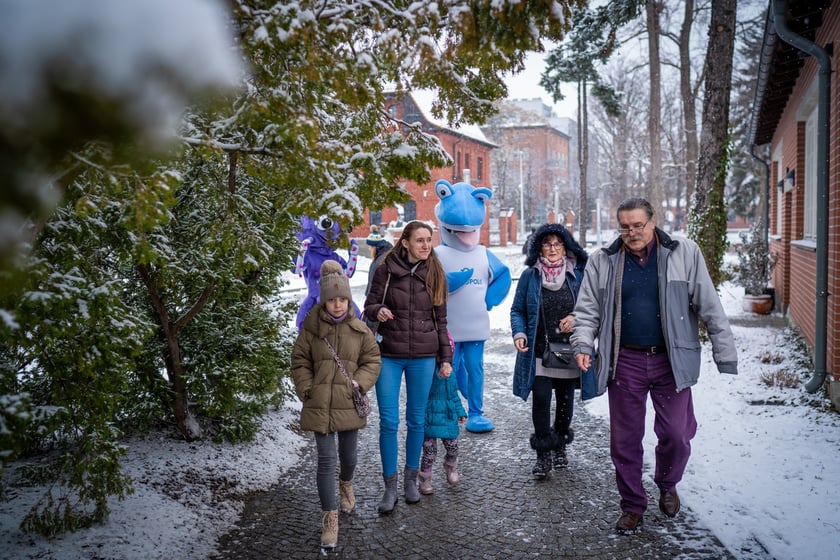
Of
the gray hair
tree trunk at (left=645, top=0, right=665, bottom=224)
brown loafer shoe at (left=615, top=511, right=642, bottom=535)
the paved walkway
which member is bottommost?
the paved walkway

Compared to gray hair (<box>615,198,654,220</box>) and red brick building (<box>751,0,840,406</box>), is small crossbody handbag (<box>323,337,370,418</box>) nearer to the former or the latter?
gray hair (<box>615,198,654,220</box>)

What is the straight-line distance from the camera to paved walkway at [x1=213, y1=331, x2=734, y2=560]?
3719 mm

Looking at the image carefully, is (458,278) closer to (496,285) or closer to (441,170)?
(496,285)

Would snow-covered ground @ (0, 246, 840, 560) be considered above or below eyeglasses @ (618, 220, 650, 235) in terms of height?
below

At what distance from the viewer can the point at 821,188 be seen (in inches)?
265

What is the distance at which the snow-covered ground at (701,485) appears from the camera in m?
3.63

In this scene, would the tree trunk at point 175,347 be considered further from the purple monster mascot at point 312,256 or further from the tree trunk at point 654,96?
the tree trunk at point 654,96

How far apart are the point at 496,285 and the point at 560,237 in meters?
1.39

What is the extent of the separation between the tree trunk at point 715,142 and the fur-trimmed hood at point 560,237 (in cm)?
631

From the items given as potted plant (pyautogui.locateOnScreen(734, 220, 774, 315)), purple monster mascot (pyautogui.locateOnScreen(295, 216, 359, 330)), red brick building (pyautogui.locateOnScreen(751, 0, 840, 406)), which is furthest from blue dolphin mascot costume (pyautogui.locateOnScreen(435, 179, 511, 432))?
potted plant (pyautogui.locateOnScreen(734, 220, 774, 315))

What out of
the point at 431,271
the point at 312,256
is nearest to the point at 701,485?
the point at 431,271

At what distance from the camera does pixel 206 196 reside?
4.89 m

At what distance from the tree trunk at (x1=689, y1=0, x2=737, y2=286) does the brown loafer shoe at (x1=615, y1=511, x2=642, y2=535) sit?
7497 millimetres

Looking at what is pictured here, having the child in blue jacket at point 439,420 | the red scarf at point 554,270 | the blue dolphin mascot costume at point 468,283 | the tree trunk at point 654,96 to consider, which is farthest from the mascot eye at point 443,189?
the tree trunk at point 654,96
